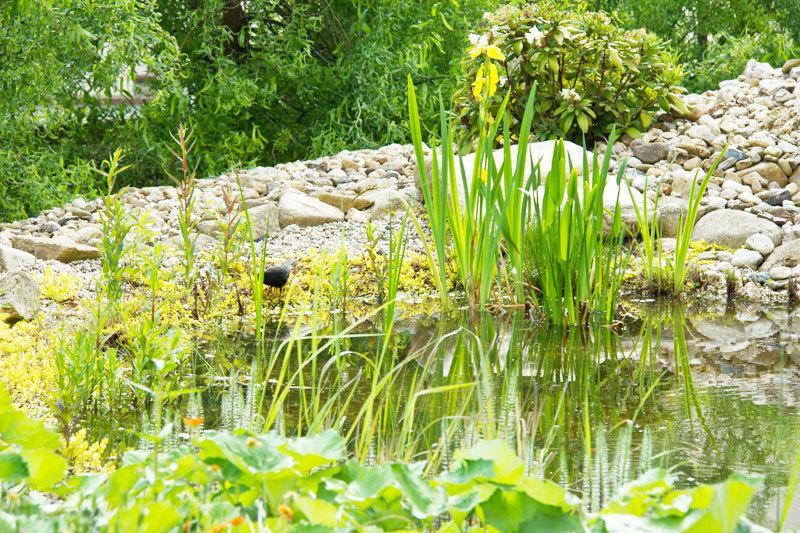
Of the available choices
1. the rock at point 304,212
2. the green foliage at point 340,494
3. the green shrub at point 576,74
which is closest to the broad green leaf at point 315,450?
the green foliage at point 340,494

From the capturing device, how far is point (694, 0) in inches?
452

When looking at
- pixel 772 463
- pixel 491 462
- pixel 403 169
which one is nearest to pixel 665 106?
pixel 403 169

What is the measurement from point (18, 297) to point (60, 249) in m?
1.37

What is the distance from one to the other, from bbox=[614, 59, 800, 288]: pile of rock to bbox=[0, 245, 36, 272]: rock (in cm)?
316

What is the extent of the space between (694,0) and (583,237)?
8915 mm

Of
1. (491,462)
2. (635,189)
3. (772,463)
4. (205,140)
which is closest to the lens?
(491,462)

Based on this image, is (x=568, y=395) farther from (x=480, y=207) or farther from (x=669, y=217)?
(x=669, y=217)

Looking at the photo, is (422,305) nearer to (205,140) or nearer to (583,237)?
(583,237)

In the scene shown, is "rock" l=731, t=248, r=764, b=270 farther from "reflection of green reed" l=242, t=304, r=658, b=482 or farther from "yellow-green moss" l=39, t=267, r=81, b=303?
"yellow-green moss" l=39, t=267, r=81, b=303

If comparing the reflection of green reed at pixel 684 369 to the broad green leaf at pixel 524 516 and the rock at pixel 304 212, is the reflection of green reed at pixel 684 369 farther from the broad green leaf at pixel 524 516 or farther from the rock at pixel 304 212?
the rock at pixel 304 212

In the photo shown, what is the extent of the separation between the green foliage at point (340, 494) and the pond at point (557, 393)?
367 mm

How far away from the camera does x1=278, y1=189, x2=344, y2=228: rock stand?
5871mm

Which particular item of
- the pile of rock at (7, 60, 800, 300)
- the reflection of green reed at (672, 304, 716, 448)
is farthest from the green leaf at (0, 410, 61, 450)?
the pile of rock at (7, 60, 800, 300)

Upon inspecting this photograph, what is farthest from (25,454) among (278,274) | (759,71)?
(759,71)
